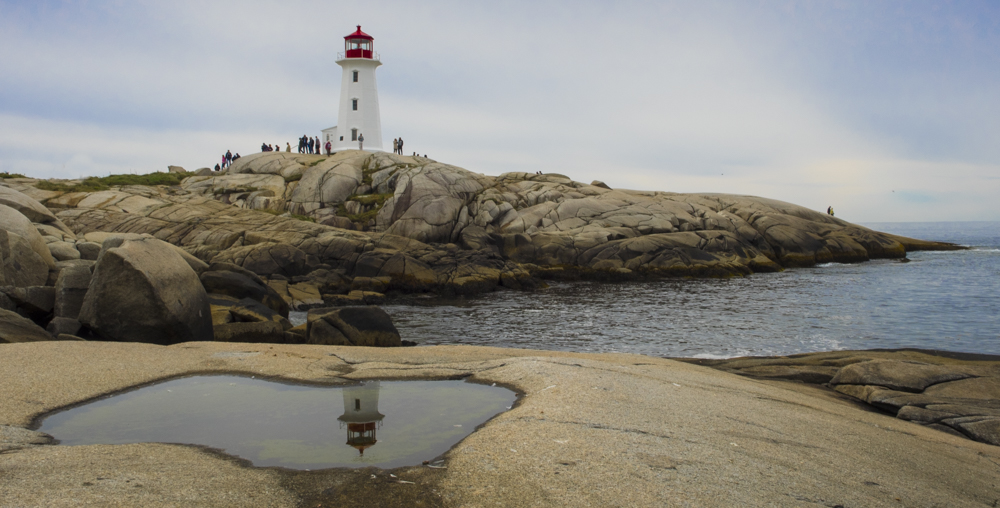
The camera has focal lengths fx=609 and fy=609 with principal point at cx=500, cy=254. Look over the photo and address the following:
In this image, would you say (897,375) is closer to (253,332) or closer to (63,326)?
(253,332)

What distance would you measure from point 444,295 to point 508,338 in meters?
10.3

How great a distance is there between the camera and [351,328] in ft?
46.5

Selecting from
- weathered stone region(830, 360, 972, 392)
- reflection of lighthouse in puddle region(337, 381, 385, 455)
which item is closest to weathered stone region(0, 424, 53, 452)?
reflection of lighthouse in puddle region(337, 381, 385, 455)

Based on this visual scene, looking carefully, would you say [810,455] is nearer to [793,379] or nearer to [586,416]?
[586,416]

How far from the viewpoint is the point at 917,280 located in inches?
1432

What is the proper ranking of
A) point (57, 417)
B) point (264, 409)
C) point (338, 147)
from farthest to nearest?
point (338, 147), point (264, 409), point (57, 417)

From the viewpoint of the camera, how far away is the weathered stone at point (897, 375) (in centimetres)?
1056

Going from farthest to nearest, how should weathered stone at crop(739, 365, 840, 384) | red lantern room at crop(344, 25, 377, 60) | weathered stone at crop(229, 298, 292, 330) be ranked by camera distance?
red lantern room at crop(344, 25, 377, 60), weathered stone at crop(229, 298, 292, 330), weathered stone at crop(739, 365, 840, 384)

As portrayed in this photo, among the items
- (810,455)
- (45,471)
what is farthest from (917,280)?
(45,471)

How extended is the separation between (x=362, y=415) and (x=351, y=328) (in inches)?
298

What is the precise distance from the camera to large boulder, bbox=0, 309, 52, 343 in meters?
9.93

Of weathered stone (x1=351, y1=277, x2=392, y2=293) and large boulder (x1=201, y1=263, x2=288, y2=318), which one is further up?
large boulder (x1=201, y1=263, x2=288, y2=318)

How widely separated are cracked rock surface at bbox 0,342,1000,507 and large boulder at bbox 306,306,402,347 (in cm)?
414

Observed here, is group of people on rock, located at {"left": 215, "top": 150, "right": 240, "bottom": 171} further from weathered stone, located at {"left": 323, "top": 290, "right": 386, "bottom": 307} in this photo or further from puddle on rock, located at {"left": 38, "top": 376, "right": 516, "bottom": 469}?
puddle on rock, located at {"left": 38, "top": 376, "right": 516, "bottom": 469}
